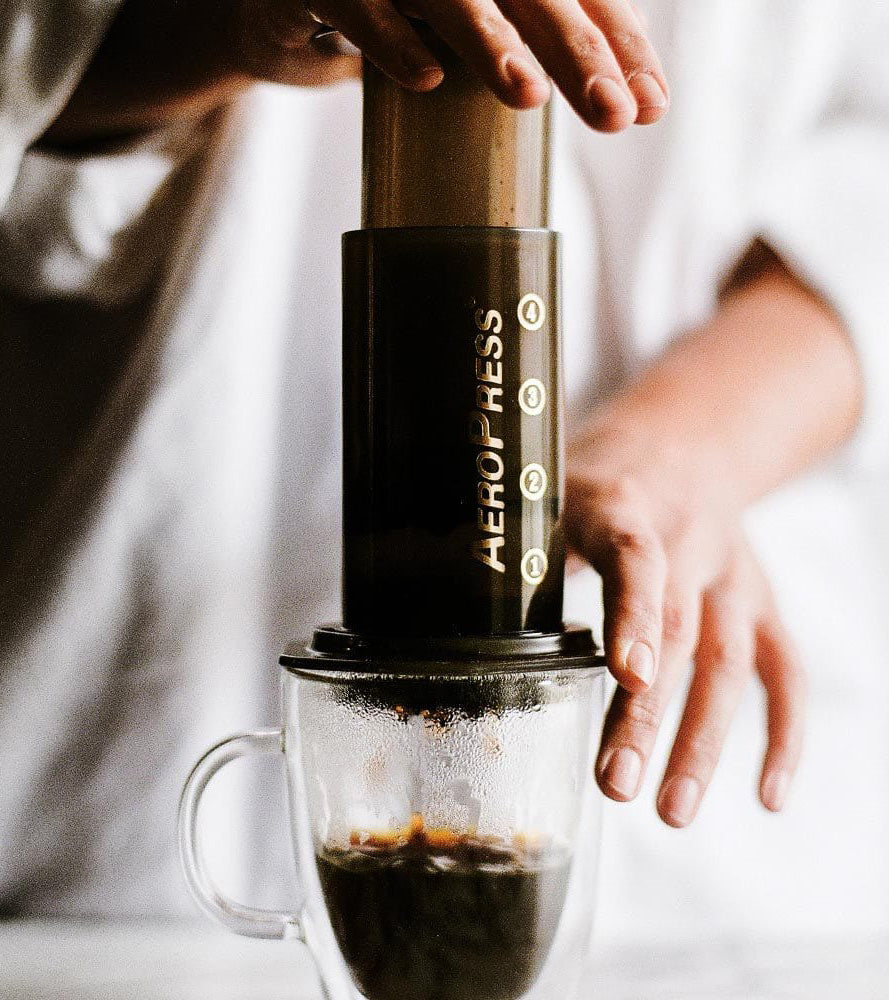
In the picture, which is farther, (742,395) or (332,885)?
(742,395)

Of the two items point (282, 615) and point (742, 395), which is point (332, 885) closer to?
point (282, 615)

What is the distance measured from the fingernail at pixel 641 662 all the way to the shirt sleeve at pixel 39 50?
33 cm

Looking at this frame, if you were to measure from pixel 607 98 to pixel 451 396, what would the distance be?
0.36 feet

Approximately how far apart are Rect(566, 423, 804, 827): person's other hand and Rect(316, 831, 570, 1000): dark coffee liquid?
5 cm

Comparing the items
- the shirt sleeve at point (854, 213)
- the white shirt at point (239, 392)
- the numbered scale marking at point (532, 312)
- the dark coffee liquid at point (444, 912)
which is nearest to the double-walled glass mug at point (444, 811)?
the dark coffee liquid at point (444, 912)

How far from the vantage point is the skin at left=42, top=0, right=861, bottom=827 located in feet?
1.39

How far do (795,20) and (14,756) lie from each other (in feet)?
2.13

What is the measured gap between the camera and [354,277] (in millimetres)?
454

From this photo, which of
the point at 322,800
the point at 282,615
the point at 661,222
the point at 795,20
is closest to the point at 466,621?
the point at 322,800

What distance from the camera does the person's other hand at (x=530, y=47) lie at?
405mm

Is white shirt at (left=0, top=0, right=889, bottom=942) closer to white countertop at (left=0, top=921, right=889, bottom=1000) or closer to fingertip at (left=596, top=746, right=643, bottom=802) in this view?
white countertop at (left=0, top=921, right=889, bottom=1000)

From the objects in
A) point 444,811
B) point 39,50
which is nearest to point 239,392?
point 39,50

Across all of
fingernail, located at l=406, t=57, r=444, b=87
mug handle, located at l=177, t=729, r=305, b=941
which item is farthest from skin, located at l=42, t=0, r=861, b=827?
mug handle, located at l=177, t=729, r=305, b=941

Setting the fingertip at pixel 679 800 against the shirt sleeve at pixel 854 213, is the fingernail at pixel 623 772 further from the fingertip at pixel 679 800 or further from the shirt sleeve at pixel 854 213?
the shirt sleeve at pixel 854 213
